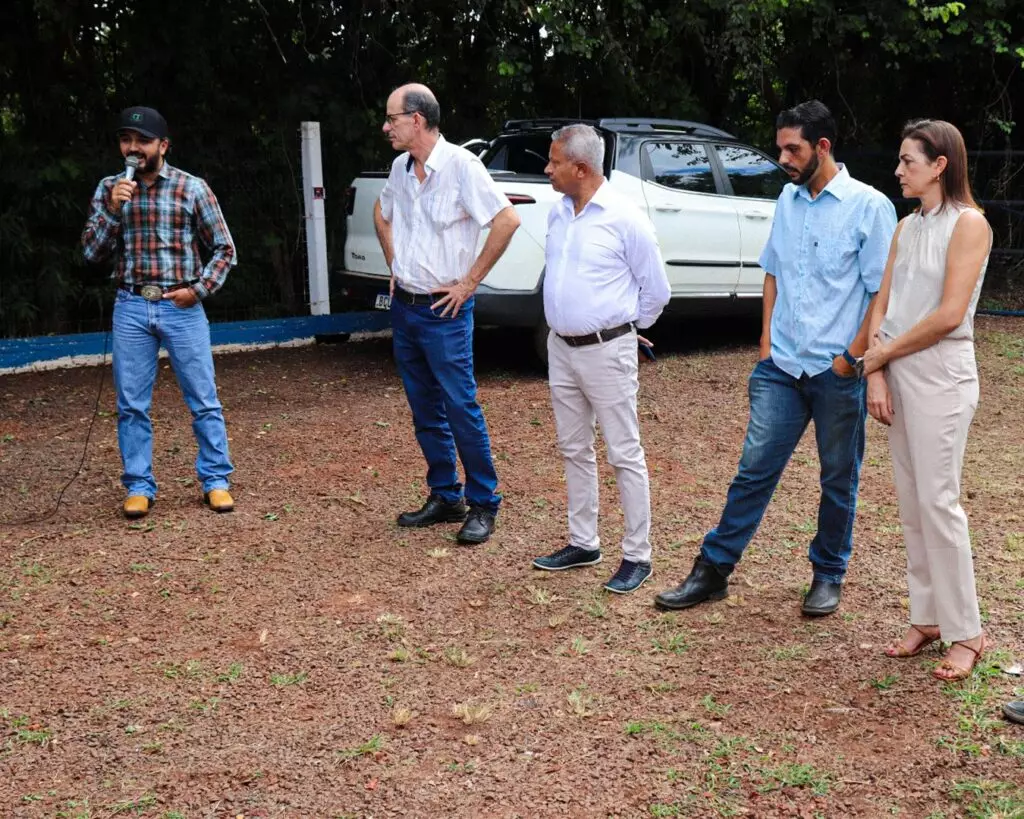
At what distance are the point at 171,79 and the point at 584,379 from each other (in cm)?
726

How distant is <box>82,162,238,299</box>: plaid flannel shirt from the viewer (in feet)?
19.0

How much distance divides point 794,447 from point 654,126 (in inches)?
231

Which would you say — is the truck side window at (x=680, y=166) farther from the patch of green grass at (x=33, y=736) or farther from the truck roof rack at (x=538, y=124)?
the patch of green grass at (x=33, y=736)

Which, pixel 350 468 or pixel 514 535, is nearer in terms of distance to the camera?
pixel 514 535

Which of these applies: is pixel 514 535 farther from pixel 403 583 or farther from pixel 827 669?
pixel 827 669

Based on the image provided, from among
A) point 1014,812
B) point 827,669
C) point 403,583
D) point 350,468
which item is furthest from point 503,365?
point 1014,812

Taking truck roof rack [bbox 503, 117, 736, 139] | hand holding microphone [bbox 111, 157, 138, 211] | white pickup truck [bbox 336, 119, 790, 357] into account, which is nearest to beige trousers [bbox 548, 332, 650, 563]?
hand holding microphone [bbox 111, 157, 138, 211]

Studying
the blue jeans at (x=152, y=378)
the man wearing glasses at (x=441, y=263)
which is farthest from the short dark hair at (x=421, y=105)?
the blue jeans at (x=152, y=378)

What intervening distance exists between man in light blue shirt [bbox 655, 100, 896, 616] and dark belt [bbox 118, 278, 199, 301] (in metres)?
2.95

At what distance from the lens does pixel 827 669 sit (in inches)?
164

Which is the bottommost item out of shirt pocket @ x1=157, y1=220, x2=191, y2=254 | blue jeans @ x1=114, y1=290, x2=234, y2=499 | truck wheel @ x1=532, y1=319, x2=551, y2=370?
truck wheel @ x1=532, y1=319, x2=551, y2=370

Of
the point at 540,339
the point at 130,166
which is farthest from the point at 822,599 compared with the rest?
the point at 540,339

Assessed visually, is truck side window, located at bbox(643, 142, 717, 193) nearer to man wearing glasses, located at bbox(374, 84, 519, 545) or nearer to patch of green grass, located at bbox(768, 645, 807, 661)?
man wearing glasses, located at bbox(374, 84, 519, 545)

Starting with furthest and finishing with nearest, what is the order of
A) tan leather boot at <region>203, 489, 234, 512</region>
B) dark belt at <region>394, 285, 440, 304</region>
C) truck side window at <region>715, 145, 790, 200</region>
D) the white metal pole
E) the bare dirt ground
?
1. the white metal pole
2. truck side window at <region>715, 145, 790, 200</region>
3. tan leather boot at <region>203, 489, 234, 512</region>
4. dark belt at <region>394, 285, 440, 304</region>
5. the bare dirt ground
